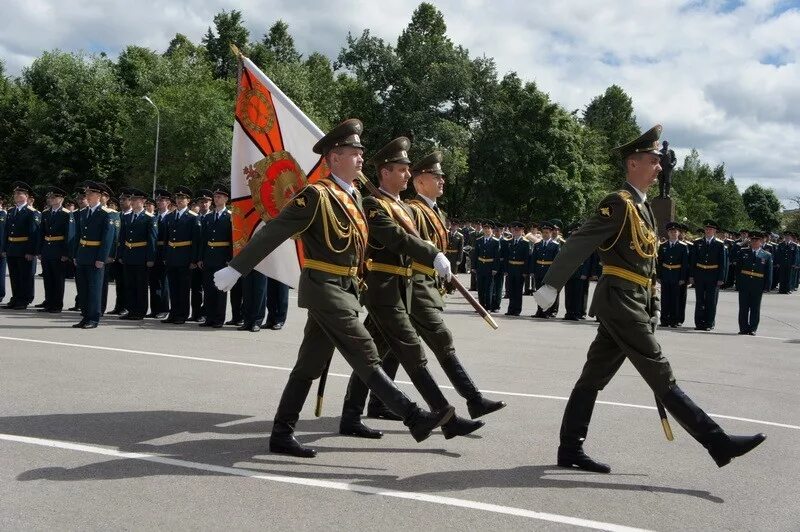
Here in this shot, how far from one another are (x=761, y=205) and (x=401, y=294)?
108 m

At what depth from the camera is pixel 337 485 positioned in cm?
498

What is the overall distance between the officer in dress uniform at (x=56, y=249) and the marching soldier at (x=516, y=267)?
29.3ft

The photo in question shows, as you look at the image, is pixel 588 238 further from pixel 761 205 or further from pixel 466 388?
pixel 761 205

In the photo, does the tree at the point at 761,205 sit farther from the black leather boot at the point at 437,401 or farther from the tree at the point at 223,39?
the black leather boot at the point at 437,401

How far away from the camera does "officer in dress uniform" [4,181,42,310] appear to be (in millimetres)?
14814

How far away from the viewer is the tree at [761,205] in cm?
10038

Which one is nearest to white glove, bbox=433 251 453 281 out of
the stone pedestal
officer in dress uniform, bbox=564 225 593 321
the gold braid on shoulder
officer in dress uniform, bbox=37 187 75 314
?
the gold braid on shoulder

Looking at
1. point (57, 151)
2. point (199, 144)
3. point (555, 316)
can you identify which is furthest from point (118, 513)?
point (57, 151)

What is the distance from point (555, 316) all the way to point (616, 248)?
13.1 metres

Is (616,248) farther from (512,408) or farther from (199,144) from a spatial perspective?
(199,144)

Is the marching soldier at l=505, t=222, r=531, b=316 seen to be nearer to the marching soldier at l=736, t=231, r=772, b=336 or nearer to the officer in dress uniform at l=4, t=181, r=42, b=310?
the marching soldier at l=736, t=231, r=772, b=336

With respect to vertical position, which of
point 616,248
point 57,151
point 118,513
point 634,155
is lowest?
point 118,513

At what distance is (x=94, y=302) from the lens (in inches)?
472

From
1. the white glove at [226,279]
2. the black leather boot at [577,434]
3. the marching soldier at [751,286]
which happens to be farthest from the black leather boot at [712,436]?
the marching soldier at [751,286]
